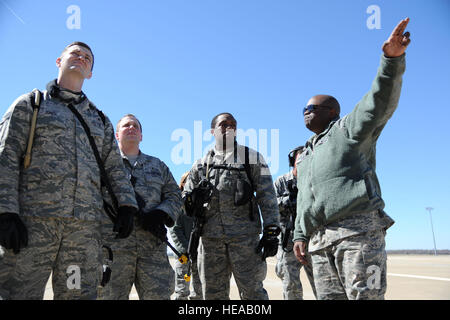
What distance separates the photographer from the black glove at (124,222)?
2898 millimetres

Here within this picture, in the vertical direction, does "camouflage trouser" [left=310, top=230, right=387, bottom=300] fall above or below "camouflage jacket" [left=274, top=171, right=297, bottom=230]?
below

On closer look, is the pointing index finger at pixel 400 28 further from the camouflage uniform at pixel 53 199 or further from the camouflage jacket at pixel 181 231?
the camouflage jacket at pixel 181 231

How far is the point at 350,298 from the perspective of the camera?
2.86m

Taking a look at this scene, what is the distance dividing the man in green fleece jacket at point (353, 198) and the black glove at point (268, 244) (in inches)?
31.1

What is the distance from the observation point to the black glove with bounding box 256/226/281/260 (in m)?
4.18

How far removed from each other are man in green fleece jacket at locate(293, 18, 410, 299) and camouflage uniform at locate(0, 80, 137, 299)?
1.79 meters

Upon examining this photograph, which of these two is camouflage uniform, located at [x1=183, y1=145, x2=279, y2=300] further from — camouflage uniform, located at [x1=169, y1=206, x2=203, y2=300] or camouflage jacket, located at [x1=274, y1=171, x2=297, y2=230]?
camouflage jacket, located at [x1=274, y1=171, x2=297, y2=230]

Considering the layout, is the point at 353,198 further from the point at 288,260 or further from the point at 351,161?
the point at 288,260

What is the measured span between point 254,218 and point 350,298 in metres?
1.75

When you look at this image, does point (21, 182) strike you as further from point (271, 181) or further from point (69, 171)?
point (271, 181)

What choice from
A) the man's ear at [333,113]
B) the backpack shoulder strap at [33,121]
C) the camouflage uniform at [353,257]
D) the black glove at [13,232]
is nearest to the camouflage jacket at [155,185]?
the backpack shoulder strap at [33,121]

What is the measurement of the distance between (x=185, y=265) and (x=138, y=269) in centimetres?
248

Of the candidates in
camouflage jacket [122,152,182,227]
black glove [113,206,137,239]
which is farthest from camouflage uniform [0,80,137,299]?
camouflage jacket [122,152,182,227]
